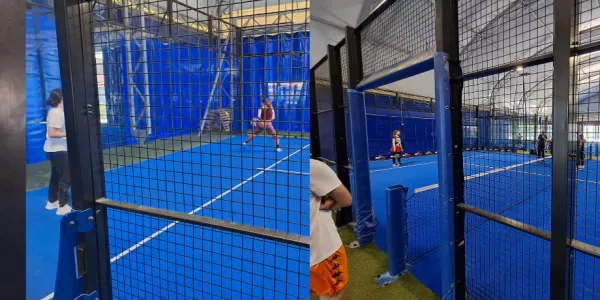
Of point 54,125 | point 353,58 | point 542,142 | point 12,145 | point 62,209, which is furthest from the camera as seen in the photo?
point 542,142

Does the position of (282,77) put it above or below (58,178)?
above

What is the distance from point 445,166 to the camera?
1498 mm

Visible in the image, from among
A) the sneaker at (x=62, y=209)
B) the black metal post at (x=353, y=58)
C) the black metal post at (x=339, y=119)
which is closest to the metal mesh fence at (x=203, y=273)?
the black metal post at (x=339, y=119)

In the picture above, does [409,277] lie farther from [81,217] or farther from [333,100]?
[81,217]

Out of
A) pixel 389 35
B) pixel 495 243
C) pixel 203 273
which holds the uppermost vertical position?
pixel 389 35

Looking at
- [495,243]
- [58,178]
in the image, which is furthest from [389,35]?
[58,178]

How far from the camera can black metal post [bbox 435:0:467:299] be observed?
57.3 inches

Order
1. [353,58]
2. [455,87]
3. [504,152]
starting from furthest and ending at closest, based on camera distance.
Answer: [353,58], [504,152], [455,87]

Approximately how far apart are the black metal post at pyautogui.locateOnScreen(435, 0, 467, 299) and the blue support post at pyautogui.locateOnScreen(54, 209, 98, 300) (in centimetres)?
162

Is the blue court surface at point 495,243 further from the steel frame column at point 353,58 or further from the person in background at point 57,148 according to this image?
the person in background at point 57,148

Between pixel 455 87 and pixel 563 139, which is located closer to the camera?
pixel 563 139

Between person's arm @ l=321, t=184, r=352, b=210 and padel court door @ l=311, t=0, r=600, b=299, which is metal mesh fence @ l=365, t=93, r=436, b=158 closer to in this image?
padel court door @ l=311, t=0, r=600, b=299

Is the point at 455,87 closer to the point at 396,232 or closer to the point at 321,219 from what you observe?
the point at 321,219

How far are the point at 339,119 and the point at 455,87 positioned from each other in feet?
5.88
